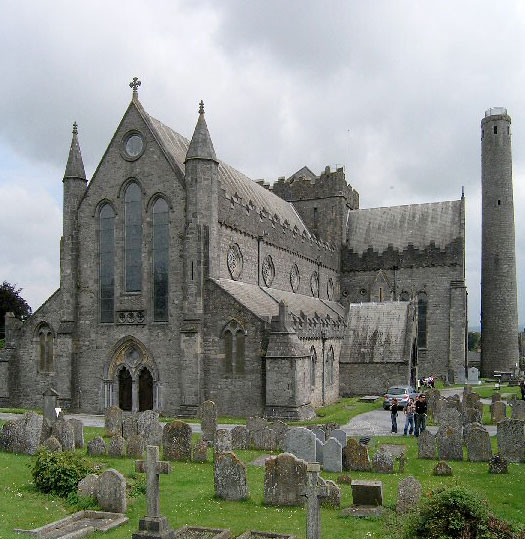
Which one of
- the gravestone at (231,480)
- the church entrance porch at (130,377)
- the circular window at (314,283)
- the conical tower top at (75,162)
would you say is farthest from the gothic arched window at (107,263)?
the gravestone at (231,480)

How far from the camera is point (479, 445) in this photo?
60.6 feet

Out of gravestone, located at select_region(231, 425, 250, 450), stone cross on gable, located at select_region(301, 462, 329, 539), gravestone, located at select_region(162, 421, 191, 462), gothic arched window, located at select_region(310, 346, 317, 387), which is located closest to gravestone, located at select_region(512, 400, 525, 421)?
gothic arched window, located at select_region(310, 346, 317, 387)

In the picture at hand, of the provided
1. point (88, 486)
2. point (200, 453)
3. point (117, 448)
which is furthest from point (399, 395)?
point (88, 486)

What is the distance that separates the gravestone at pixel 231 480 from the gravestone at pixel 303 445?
3.17 m

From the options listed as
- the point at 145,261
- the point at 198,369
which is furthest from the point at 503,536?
the point at 145,261

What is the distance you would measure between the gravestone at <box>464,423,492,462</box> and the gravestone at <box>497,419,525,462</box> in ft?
1.94

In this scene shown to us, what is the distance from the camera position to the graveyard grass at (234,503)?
12203 mm

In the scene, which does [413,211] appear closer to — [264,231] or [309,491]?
[264,231]

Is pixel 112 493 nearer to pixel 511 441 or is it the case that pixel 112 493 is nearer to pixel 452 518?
pixel 452 518

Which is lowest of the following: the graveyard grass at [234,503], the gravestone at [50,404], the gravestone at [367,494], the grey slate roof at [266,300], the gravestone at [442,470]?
the graveyard grass at [234,503]

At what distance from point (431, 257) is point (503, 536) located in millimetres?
40221

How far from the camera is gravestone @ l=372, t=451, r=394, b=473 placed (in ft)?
55.3

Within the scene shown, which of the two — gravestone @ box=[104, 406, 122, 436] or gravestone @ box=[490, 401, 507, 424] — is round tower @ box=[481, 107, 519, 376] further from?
gravestone @ box=[104, 406, 122, 436]

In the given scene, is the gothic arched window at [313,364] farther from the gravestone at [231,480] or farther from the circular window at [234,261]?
the gravestone at [231,480]
